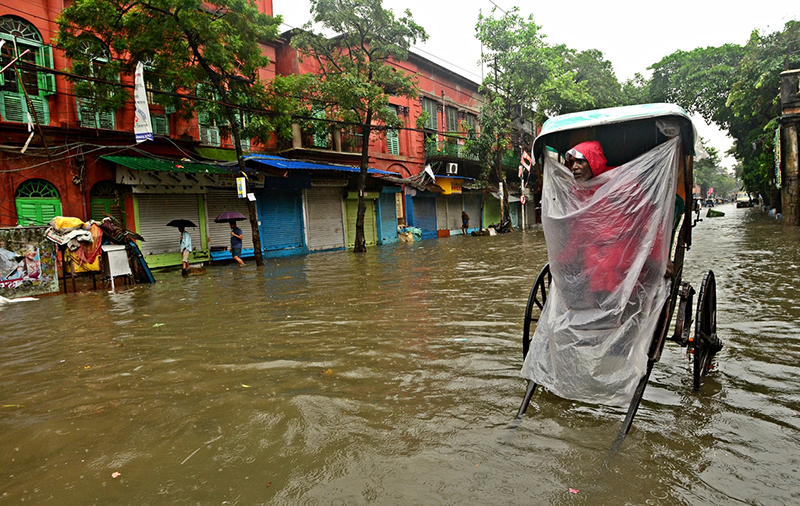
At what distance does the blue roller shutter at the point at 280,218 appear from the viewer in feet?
61.9

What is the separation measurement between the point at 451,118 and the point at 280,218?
49.0 ft

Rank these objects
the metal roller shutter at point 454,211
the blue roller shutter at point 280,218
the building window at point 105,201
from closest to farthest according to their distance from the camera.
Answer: the building window at point 105,201
the blue roller shutter at point 280,218
the metal roller shutter at point 454,211

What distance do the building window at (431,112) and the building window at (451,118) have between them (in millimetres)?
1081

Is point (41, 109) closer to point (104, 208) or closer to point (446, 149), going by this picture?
point (104, 208)

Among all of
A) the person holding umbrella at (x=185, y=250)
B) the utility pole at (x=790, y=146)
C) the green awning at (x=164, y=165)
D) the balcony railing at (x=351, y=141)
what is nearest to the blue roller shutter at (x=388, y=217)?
the balcony railing at (x=351, y=141)

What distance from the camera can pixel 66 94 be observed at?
12406mm

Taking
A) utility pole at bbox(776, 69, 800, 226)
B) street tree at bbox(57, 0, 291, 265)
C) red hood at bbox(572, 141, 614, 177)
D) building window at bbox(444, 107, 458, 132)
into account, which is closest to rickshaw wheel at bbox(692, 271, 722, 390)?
red hood at bbox(572, 141, 614, 177)

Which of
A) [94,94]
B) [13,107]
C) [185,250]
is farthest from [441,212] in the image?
[13,107]

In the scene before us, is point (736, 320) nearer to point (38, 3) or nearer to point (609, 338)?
point (609, 338)

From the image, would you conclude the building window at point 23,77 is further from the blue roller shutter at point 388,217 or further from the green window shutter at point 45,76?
the blue roller shutter at point 388,217

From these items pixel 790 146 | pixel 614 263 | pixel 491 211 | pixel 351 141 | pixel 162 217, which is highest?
pixel 351 141

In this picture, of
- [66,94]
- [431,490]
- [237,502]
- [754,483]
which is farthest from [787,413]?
[66,94]

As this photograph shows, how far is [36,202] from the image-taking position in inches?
505

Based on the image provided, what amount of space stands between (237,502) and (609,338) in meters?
2.15
